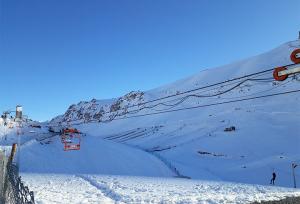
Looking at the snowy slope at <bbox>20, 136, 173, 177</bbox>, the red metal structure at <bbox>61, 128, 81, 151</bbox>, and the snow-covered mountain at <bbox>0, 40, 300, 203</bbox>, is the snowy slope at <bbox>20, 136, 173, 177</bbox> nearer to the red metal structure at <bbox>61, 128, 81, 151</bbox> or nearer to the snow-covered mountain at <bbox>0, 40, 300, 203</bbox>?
the snow-covered mountain at <bbox>0, 40, 300, 203</bbox>

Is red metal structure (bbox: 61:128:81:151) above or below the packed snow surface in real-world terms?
above

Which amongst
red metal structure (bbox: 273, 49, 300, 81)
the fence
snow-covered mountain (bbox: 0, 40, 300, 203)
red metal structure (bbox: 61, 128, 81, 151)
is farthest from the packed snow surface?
red metal structure (bbox: 273, 49, 300, 81)

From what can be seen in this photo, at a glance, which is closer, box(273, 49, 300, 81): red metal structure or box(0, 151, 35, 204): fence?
Result: box(273, 49, 300, 81): red metal structure

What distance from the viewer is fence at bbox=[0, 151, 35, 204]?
10.5 metres

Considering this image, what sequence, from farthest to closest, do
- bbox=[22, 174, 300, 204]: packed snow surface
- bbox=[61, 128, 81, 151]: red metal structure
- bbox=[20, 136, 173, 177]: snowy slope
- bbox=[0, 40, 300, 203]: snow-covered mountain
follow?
1. bbox=[20, 136, 173, 177]: snowy slope
2. bbox=[0, 40, 300, 203]: snow-covered mountain
3. bbox=[61, 128, 81, 151]: red metal structure
4. bbox=[22, 174, 300, 204]: packed snow surface

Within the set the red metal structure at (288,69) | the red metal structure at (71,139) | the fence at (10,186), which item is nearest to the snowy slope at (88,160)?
Answer: the red metal structure at (71,139)

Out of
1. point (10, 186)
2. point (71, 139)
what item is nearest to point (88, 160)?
point (71, 139)

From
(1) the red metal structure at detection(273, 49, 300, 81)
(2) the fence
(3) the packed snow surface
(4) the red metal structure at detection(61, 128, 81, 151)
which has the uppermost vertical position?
A: (1) the red metal structure at detection(273, 49, 300, 81)

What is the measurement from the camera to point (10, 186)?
13500 millimetres

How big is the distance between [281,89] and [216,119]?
1368 inches

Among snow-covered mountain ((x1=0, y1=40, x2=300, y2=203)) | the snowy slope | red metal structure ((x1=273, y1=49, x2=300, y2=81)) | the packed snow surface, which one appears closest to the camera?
red metal structure ((x1=273, y1=49, x2=300, y2=81))

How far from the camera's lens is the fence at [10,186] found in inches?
412

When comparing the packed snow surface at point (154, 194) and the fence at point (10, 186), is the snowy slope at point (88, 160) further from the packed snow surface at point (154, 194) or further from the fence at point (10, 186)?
the fence at point (10, 186)

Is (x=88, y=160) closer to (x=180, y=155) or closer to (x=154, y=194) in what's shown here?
(x=180, y=155)
